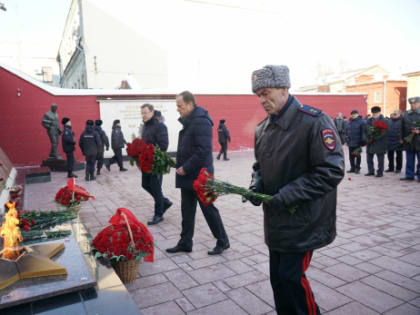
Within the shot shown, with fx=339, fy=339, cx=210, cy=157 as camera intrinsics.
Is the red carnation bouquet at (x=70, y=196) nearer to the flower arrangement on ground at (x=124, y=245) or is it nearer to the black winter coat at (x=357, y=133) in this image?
the flower arrangement on ground at (x=124, y=245)

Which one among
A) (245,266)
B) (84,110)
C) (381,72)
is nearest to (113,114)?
(84,110)

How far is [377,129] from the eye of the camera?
9.81 meters

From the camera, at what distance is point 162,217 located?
584 cm

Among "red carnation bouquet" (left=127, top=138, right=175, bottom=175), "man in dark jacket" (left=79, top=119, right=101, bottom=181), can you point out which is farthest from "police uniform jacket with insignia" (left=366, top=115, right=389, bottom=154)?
"man in dark jacket" (left=79, top=119, right=101, bottom=181)

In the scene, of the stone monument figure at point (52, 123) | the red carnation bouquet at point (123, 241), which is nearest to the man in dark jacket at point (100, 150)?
the stone monument figure at point (52, 123)

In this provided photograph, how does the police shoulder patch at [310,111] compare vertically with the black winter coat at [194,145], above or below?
above

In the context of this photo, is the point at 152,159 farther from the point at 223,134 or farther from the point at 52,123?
the point at 223,134

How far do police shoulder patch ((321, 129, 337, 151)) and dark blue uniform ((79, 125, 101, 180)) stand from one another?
9.04m

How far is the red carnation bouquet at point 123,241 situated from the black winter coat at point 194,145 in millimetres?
898

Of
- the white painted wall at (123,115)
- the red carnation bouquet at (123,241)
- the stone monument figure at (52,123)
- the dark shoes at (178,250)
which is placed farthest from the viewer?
the white painted wall at (123,115)

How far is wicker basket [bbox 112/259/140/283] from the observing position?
3346mm

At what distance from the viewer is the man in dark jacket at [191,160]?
4082 mm

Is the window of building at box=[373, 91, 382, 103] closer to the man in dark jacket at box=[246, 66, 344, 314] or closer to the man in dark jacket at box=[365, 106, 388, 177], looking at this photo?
the man in dark jacket at box=[365, 106, 388, 177]

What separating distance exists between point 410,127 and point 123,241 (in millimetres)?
8318
